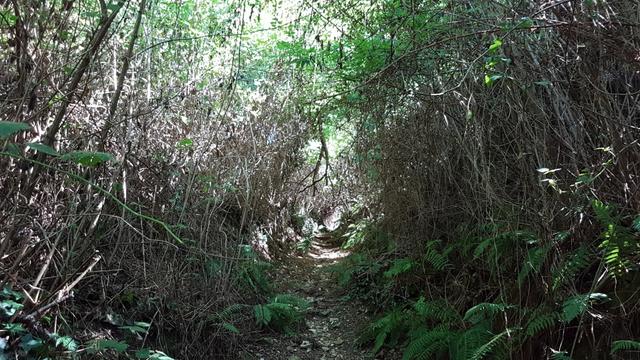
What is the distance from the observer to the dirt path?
18.6 feet

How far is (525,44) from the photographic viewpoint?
406 centimetres

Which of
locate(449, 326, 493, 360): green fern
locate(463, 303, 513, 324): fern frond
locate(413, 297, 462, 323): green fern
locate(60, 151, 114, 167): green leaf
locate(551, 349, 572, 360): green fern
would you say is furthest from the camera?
locate(413, 297, 462, 323): green fern

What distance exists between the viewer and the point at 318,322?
21.8 ft

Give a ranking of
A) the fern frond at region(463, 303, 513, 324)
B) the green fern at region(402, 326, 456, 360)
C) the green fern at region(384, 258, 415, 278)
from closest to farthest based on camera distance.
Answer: the fern frond at region(463, 303, 513, 324) < the green fern at region(402, 326, 456, 360) < the green fern at region(384, 258, 415, 278)

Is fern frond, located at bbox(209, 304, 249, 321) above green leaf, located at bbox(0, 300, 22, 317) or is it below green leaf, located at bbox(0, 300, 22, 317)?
below

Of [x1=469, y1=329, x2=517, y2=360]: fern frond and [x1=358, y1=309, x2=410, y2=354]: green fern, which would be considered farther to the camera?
[x1=358, y1=309, x2=410, y2=354]: green fern

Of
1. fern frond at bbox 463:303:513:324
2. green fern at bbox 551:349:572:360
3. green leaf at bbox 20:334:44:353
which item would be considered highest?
green leaf at bbox 20:334:44:353

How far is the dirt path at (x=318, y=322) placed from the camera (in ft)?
18.6

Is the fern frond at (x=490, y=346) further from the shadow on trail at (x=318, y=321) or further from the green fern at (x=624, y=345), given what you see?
the shadow on trail at (x=318, y=321)

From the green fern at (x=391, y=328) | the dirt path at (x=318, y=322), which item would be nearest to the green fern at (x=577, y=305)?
the green fern at (x=391, y=328)

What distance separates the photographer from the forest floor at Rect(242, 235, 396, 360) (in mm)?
5672

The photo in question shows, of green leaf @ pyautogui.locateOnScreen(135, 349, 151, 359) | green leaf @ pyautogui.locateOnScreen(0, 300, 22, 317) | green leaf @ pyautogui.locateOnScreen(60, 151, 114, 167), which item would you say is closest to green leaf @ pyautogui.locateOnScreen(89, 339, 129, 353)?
green leaf @ pyautogui.locateOnScreen(135, 349, 151, 359)

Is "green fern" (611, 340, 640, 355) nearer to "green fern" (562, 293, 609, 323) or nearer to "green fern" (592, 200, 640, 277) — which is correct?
"green fern" (562, 293, 609, 323)

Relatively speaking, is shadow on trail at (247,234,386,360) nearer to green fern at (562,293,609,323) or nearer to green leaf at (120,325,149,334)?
green leaf at (120,325,149,334)
